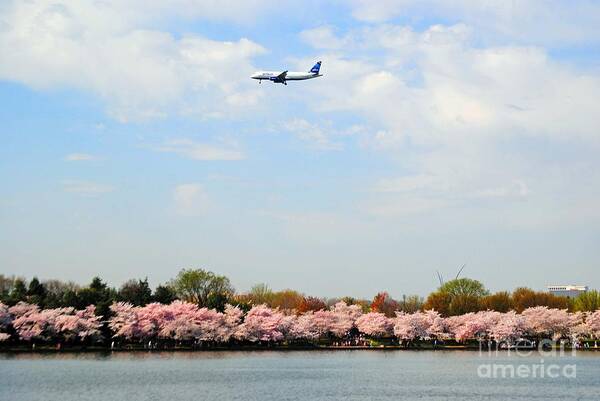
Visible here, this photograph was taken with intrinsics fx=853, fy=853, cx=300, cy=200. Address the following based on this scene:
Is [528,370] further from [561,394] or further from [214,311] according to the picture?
[214,311]

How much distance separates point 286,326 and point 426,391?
167 feet

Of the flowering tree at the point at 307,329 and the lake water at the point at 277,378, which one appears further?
the flowering tree at the point at 307,329

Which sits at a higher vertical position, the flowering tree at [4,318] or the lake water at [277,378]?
the flowering tree at [4,318]

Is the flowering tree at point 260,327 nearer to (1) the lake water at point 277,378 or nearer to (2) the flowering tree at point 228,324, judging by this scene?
(2) the flowering tree at point 228,324

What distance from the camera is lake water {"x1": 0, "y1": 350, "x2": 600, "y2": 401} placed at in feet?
178

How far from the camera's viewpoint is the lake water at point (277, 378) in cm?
5428

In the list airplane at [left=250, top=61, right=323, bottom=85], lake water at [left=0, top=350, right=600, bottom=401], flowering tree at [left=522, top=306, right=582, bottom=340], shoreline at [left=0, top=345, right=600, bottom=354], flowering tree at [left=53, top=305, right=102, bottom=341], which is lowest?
lake water at [left=0, top=350, right=600, bottom=401]

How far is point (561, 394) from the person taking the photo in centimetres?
5438

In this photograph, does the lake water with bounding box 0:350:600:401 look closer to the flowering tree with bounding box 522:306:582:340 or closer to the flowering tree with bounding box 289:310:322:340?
the flowering tree with bounding box 289:310:322:340

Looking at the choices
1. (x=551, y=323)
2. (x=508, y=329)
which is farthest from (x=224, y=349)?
(x=551, y=323)

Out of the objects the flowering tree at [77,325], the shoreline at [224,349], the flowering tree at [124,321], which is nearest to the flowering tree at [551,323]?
the shoreline at [224,349]

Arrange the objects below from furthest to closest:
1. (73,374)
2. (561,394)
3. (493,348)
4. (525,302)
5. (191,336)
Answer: (525,302), (493,348), (191,336), (73,374), (561,394)

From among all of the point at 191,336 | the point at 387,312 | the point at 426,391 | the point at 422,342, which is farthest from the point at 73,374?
the point at 387,312

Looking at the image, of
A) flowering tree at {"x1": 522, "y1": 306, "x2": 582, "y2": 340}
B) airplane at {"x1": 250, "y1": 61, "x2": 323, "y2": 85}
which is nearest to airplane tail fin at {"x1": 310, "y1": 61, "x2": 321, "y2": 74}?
airplane at {"x1": 250, "y1": 61, "x2": 323, "y2": 85}
